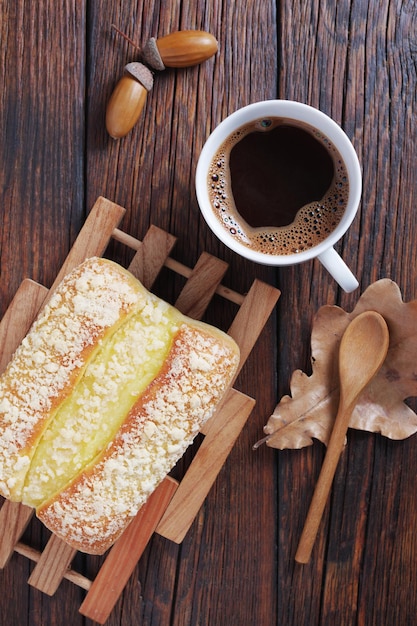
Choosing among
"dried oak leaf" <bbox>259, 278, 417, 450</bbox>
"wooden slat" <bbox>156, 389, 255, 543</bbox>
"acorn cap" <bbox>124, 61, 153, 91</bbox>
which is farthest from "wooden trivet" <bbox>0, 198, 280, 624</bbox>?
"acorn cap" <bbox>124, 61, 153, 91</bbox>

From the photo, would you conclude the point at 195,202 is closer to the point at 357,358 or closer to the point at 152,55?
the point at 152,55

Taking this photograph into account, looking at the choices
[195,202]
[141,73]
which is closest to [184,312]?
[195,202]

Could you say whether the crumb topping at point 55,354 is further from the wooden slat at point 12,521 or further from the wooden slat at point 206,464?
the wooden slat at point 206,464

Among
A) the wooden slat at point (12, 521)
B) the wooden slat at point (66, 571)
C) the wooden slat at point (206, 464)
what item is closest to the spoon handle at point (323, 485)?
the wooden slat at point (206, 464)

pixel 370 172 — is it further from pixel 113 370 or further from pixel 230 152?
pixel 113 370

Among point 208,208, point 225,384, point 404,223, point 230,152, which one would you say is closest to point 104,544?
point 225,384
